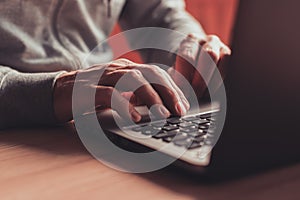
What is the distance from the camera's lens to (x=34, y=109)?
0.70 m

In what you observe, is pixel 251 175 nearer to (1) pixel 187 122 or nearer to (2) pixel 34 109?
(1) pixel 187 122

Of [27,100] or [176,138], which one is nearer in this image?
[176,138]

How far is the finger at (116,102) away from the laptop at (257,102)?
0.08 metres

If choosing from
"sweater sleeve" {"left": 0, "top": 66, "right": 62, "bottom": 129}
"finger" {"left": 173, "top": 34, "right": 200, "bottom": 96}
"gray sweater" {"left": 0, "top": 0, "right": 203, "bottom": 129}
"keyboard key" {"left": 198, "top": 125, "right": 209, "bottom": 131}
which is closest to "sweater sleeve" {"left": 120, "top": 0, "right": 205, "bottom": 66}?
"gray sweater" {"left": 0, "top": 0, "right": 203, "bottom": 129}

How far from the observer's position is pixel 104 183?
0.50 m

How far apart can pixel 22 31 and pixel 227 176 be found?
558mm

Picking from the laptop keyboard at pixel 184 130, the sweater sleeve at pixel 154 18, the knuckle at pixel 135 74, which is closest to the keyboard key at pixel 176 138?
the laptop keyboard at pixel 184 130

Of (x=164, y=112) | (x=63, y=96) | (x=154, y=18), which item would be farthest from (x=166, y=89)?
(x=154, y=18)

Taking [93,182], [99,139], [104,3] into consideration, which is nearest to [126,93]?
[99,139]

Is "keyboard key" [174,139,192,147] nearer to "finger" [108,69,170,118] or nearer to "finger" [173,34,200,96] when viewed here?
"finger" [108,69,170,118]

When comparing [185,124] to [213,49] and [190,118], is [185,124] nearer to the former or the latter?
[190,118]

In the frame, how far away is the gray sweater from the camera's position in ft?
2.32

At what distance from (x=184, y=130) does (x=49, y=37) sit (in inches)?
18.5

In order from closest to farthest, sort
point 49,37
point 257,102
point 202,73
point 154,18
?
point 257,102 → point 202,73 → point 49,37 → point 154,18
